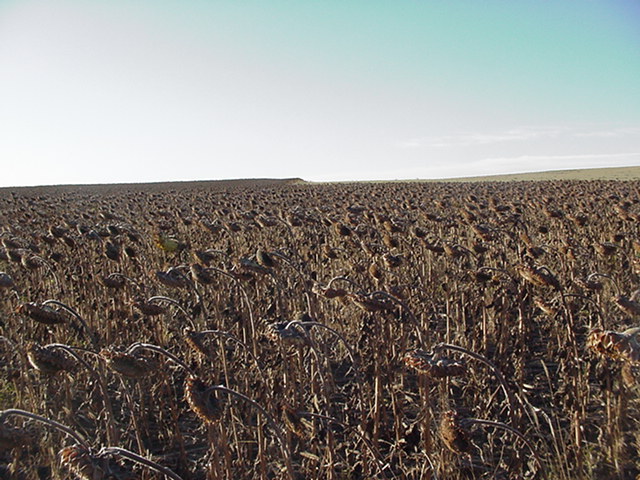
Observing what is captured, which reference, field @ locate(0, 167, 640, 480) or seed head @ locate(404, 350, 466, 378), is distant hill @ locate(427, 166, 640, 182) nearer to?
field @ locate(0, 167, 640, 480)

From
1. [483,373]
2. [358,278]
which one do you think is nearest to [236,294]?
Answer: [358,278]

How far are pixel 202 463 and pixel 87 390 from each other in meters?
1.45

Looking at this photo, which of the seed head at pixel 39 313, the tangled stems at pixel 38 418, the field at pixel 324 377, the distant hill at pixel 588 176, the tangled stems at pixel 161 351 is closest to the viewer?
the tangled stems at pixel 38 418

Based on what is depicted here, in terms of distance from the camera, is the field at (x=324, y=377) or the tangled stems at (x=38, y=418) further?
the field at (x=324, y=377)

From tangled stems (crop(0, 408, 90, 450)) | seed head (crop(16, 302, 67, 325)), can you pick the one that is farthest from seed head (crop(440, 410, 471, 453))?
seed head (crop(16, 302, 67, 325))

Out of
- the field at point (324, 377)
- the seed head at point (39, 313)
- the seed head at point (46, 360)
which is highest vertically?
the seed head at point (39, 313)

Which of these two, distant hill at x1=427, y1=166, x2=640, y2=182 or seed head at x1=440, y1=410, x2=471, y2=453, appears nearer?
seed head at x1=440, y1=410, x2=471, y2=453

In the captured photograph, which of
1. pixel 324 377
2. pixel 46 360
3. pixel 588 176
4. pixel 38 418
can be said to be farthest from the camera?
pixel 588 176

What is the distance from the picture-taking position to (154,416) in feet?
15.4

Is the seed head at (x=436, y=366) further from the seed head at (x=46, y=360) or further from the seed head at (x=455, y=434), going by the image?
the seed head at (x=46, y=360)

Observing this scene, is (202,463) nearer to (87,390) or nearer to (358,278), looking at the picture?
(87,390)

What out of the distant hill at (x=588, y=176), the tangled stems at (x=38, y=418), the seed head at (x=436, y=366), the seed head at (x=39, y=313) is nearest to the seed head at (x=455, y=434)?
the seed head at (x=436, y=366)

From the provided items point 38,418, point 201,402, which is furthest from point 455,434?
point 38,418

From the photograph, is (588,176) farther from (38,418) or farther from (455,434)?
(38,418)
